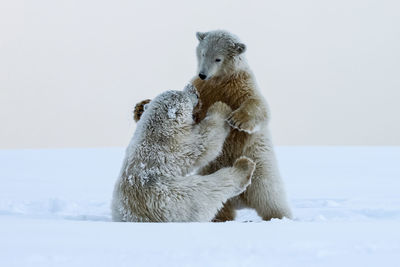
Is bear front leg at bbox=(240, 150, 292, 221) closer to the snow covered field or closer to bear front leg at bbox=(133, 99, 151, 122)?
the snow covered field

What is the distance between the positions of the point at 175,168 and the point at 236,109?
824 millimetres

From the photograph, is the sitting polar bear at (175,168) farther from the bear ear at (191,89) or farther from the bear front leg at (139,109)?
the bear front leg at (139,109)

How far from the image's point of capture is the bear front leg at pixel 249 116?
182 inches

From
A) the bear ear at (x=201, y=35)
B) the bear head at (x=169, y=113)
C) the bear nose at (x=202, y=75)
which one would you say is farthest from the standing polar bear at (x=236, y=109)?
the bear head at (x=169, y=113)

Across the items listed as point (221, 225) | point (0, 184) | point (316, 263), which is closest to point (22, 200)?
point (0, 184)

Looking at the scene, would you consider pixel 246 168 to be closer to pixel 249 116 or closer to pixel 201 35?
pixel 249 116

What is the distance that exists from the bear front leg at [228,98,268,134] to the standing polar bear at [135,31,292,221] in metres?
0.01

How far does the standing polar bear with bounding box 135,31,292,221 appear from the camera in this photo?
495 centimetres

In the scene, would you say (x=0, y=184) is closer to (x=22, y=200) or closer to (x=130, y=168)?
(x=22, y=200)

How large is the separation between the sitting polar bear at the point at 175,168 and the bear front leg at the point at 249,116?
0.08 metres

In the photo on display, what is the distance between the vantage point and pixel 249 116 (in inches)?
184

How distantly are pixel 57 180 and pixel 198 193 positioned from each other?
671cm

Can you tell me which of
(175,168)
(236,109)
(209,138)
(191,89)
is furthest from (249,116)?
(175,168)

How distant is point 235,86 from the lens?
4.99 m
